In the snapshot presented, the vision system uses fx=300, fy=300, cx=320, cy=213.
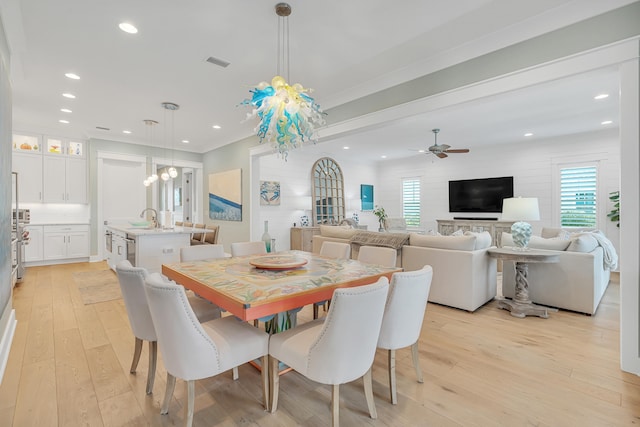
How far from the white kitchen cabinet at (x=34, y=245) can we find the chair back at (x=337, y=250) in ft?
20.4

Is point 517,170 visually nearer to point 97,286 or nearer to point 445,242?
point 445,242

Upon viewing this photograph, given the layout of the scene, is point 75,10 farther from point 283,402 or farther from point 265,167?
point 265,167

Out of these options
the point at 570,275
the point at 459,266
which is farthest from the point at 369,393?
the point at 570,275

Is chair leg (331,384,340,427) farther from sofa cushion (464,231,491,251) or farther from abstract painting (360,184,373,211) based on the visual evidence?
abstract painting (360,184,373,211)

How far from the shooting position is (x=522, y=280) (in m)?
3.47

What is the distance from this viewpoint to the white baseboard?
2.21m

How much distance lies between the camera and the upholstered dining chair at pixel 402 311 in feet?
5.60

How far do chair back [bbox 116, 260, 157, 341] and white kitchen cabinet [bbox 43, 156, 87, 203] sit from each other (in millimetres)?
6136

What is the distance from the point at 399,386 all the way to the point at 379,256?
112 centimetres

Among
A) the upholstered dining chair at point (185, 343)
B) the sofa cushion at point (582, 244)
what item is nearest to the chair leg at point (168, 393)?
the upholstered dining chair at point (185, 343)

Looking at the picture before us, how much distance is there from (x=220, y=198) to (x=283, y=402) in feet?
19.0

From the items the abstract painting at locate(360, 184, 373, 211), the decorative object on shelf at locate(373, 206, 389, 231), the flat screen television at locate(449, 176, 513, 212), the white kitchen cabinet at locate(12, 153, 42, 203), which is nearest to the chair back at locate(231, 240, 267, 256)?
the decorative object on shelf at locate(373, 206, 389, 231)

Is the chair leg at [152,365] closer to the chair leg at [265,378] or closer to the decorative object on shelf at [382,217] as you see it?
the chair leg at [265,378]

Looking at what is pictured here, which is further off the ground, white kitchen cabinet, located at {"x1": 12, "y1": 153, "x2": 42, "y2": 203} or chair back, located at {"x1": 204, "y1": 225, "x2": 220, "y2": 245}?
white kitchen cabinet, located at {"x1": 12, "y1": 153, "x2": 42, "y2": 203}
